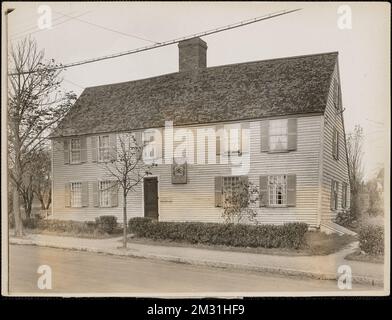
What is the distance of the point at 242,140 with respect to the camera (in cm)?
495

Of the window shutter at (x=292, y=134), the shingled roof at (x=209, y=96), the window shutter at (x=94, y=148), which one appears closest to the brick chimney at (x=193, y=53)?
the shingled roof at (x=209, y=96)

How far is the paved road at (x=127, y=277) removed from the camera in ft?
15.6

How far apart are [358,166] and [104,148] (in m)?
3.08

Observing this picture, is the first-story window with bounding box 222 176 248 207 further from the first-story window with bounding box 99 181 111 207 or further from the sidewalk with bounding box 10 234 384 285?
the first-story window with bounding box 99 181 111 207

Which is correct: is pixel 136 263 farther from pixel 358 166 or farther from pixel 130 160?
pixel 358 166

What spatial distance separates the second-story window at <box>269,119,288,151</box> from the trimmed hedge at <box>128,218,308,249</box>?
920 mm

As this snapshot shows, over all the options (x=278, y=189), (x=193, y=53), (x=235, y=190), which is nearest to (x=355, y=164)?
(x=278, y=189)

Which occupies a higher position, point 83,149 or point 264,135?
point 264,135

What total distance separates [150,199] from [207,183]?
2.48 feet

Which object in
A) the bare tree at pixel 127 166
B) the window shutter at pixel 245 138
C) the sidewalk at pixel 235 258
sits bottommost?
the sidewalk at pixel 235 258

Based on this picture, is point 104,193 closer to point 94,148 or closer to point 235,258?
point 94,148

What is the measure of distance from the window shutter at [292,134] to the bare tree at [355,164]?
62 centimetres

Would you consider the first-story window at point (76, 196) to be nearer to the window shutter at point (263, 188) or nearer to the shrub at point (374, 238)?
the window shutter at point (263, 188)

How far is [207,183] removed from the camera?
5.01 metres
